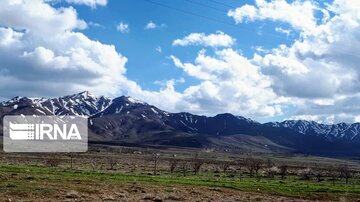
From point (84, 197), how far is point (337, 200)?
19.9 m

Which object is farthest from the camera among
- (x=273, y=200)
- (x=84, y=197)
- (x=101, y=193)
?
(x=273, y=200)

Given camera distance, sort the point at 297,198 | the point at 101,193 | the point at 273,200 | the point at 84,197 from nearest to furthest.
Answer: the point at 84,197 → the point at 101,193 → the point at 273,200 → the point at 297,198

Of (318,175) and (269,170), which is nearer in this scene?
(318,175)

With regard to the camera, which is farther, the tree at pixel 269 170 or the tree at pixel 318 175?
the tree at pixel 269 170

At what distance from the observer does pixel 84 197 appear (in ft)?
93.5

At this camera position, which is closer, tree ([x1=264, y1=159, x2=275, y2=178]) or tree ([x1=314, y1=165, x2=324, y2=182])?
tree ([x1=314, y1=165, x2=324, y2=182])

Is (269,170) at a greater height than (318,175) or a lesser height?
greater

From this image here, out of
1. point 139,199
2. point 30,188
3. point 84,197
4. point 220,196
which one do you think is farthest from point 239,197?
point 30,188

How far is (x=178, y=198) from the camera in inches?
1225

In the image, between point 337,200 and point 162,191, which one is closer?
→ point 162,191

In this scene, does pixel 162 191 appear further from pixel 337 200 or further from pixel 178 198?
pixel 337 200

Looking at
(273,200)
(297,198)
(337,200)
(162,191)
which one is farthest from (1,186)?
(337,200)

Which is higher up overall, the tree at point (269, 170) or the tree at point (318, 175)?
the tree at point (269, 170)

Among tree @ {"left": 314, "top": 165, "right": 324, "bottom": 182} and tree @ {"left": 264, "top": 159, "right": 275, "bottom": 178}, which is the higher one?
tree @ {"left": 264, "top": 159, "right": 275, "bottom": 178}
